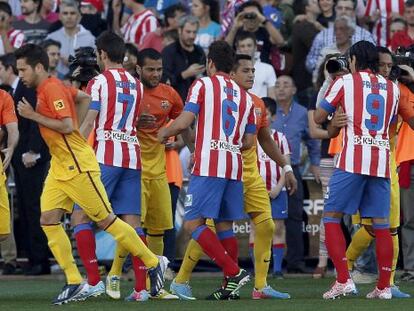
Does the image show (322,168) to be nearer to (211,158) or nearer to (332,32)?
(332,32)

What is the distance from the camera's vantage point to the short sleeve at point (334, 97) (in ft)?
41.6

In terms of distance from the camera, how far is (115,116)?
506 inches

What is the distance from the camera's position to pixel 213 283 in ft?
51.8

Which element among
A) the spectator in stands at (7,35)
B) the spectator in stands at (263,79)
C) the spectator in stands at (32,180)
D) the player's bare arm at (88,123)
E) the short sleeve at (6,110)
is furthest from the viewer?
the spectator in stands at (7,35)

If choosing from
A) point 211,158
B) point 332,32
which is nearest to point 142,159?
point 211,158

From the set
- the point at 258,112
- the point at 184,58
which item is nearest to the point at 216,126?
the point at 258,112

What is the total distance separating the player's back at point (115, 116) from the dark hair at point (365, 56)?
201cm

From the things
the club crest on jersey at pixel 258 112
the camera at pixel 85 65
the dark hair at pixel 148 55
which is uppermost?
the dark hair at pixel 148 55

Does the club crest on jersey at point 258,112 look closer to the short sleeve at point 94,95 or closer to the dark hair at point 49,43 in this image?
the short sleeve at point 94,95

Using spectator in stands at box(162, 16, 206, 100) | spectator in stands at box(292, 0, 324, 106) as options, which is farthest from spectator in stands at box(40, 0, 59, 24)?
spectator in stands at box(292, 0, 324, 106)

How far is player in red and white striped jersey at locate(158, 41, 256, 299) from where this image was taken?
12742 millimetres

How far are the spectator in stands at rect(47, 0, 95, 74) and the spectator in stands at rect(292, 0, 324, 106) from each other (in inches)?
110

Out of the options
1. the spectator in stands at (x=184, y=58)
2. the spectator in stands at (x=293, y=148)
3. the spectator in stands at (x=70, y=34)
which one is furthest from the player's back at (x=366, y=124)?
the spectator in stands at (x=70, y=34)

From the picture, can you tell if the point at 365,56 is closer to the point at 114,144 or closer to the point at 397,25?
the point at 114,144
